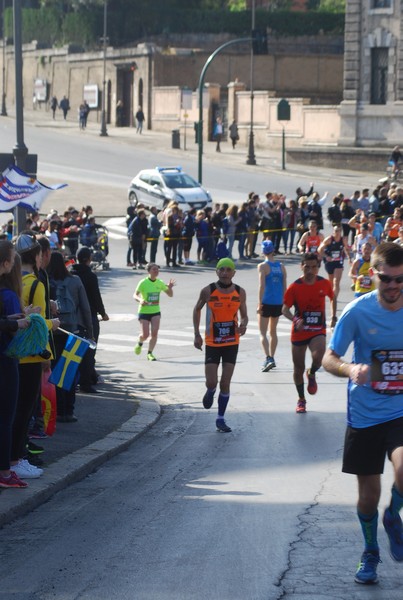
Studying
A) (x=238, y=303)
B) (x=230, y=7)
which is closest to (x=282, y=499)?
(x=238, y=303)

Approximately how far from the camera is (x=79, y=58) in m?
82.1

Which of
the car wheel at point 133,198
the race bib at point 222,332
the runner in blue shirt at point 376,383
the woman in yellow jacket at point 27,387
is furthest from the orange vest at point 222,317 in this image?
the car wheel at point 133,198

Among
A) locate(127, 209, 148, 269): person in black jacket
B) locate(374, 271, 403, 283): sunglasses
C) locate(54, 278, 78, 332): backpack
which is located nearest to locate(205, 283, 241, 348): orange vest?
locate(54, 278, 78, 332): backpack

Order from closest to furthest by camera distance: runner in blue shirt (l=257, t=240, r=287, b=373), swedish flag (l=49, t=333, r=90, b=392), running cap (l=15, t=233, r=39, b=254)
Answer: running cap (l=15, t=233, r=39, b=254) → swedish flag (l=49, t=333, r=90, b=392) → runner in blue shirt (l=257, t=240, r=287, b=373)

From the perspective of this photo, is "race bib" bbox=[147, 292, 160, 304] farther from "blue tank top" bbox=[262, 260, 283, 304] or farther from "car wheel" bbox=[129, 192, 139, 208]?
"car wheel" bbox=[129, 192, 139, 208]

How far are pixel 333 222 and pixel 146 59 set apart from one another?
4056 cm

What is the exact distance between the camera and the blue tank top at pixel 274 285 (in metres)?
18.6

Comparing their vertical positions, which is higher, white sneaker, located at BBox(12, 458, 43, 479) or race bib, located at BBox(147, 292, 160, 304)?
white sneaker, located at BBox(12, 458, 43, 479)

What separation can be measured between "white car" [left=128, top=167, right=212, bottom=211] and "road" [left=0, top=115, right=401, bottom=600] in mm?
26765

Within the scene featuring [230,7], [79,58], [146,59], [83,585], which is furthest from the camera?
[230,7]

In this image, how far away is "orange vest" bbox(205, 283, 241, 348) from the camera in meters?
14.2

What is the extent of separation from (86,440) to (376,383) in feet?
18.9

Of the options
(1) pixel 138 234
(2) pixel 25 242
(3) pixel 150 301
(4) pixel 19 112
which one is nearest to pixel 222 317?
(2) pixel 25 242

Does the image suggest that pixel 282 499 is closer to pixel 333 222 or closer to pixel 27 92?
pixel 333 222
